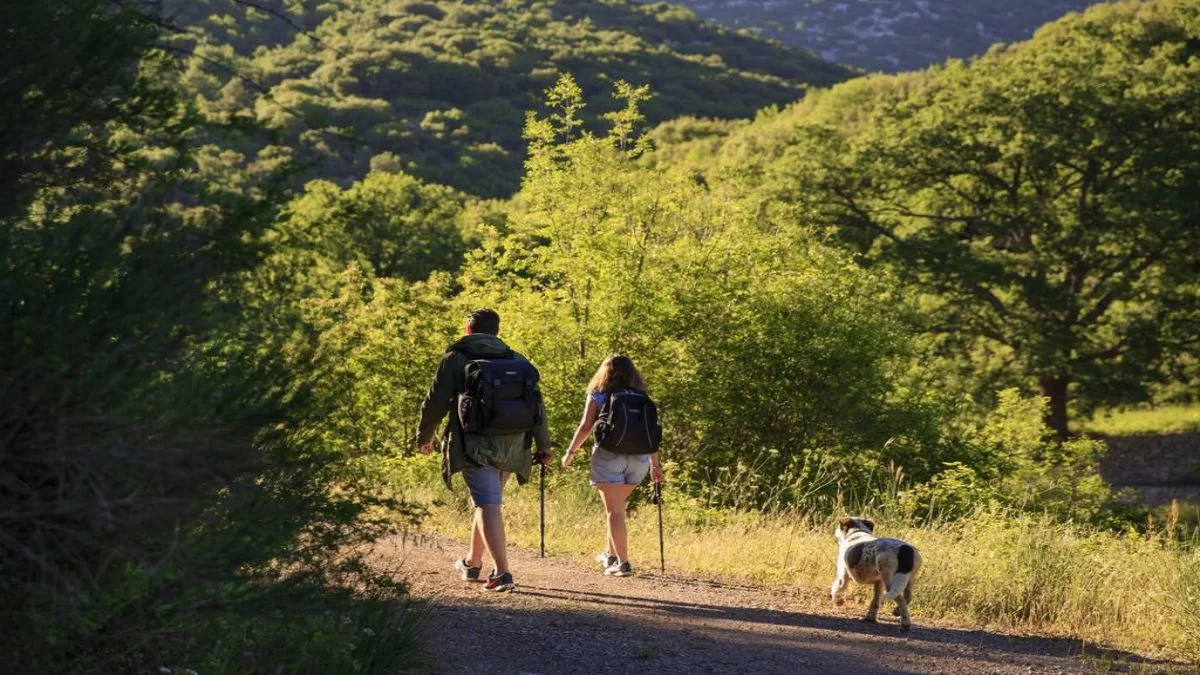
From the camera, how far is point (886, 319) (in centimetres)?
1983

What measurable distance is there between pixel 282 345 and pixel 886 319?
15.8 m

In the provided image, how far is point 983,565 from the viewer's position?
30.1 feet

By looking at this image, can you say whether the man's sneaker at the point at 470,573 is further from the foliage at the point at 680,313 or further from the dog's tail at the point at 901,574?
the foliage at the point at 680,313

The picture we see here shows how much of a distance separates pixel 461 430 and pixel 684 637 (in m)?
1.97

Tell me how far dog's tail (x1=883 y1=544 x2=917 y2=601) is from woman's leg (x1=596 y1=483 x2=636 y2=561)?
2.00 meters

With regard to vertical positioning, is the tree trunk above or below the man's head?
below

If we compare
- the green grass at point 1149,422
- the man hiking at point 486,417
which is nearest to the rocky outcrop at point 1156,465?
the green grass at point 1149,422

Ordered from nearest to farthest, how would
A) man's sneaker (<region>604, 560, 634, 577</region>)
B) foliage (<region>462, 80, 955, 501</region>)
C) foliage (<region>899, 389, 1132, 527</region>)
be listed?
man's sneaker (<region>604, 560, 634, 577</region>) → foliage (<region>899, 389, 1132, 527</region>) → foliage (<region>462, 80, 955, 501</region>)

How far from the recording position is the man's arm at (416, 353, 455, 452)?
8328mm

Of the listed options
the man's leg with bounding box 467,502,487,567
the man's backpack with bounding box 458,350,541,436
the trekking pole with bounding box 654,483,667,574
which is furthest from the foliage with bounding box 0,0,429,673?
the trekking pole with bounding box 654,483,667,574

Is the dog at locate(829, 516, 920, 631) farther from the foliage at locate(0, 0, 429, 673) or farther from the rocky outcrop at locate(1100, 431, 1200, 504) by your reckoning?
the rocky outcrop at locate(1100, 431, 1200, 504)

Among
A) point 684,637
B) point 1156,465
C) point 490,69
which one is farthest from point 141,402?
point 490,69

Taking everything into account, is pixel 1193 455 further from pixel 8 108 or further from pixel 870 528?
pixel 8 108

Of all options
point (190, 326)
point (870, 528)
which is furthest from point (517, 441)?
point (190, 326)
